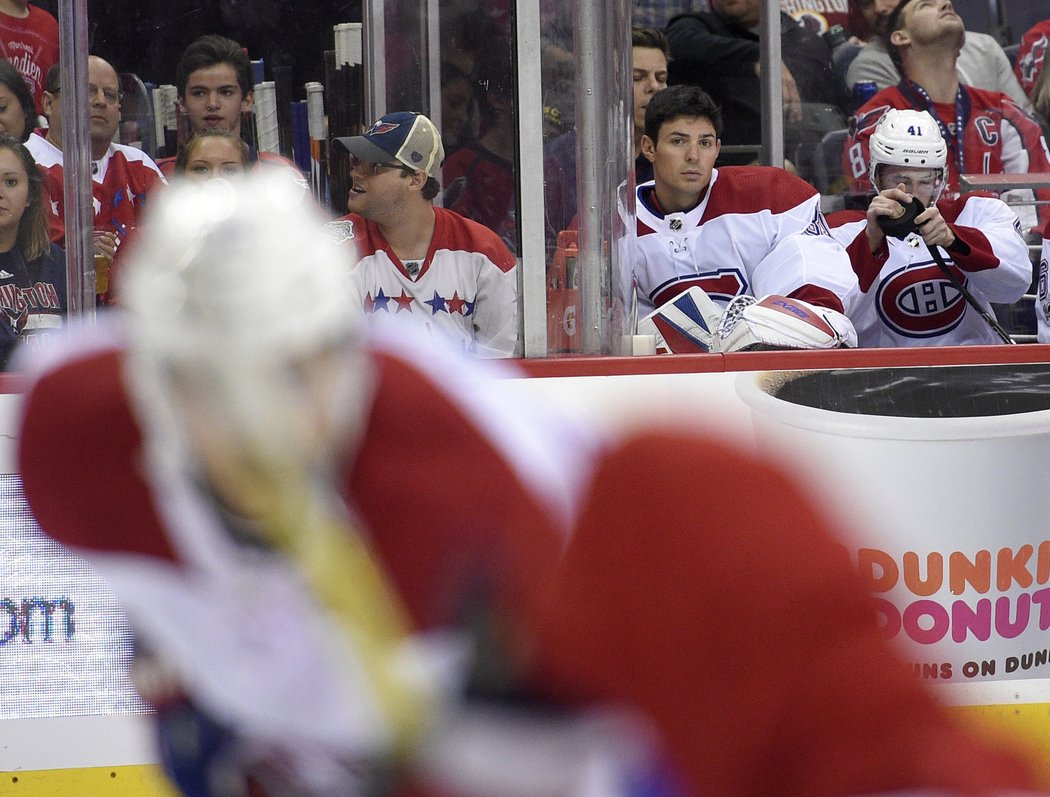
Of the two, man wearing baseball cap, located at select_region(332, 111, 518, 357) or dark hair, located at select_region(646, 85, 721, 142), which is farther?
dark hair, located at select_region(646, 85, 721, 142)

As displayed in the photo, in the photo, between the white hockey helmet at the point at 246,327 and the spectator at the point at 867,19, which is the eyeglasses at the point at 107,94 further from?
the spectator at the point at 867,19

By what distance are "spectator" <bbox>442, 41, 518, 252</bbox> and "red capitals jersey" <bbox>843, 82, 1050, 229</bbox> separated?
5.53 ft

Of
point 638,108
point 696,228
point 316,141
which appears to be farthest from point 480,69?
point 638,108

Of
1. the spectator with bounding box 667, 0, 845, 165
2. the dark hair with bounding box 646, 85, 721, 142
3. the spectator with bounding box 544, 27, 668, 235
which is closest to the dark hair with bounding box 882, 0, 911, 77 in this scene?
the spectator with bounding box 667, 0, 845, 165

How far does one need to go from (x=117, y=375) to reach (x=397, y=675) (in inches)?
11.1

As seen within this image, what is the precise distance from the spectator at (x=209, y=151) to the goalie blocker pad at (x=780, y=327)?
109 cm

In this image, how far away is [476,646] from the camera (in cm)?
80

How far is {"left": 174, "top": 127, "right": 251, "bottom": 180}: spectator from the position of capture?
201cm

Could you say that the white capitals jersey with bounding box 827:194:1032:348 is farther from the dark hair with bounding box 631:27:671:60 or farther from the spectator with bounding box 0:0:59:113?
the spectator with bounding box 0:0:59:113

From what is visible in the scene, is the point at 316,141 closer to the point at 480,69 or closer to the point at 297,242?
the point at 480,69

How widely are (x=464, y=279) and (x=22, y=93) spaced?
34.8 inches

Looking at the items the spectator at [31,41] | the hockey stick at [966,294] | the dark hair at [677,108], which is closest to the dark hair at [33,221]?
the spectator at [31,41]

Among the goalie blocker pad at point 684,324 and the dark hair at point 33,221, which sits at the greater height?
the dark hair at point 33,221

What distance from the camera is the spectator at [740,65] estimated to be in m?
4.36
